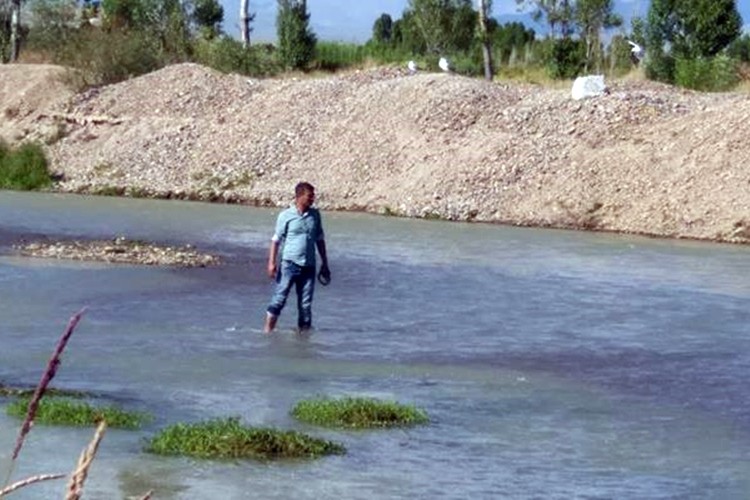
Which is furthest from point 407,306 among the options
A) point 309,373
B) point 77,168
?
point 77,168

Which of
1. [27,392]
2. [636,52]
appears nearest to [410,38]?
[636,52]

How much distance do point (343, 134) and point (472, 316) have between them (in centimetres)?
2036

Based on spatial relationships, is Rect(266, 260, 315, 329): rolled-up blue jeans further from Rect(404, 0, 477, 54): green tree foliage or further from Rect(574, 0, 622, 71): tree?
Rect(404, 0, 477, 54): green tree foliage

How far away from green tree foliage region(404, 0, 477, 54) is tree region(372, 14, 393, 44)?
2408cm

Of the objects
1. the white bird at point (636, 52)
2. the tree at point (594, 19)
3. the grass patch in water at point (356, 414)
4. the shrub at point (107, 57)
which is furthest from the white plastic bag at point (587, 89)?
the grass patch in water at point (356, 414)

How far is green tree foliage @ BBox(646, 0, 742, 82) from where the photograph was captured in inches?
2053

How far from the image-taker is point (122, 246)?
25531 millimetres

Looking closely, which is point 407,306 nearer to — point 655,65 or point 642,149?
point 642,149

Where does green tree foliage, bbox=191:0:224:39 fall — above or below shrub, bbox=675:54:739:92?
above

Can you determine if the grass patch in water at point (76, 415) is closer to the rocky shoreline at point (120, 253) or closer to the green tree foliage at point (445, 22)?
the rocky shoreline at point (120, 253)

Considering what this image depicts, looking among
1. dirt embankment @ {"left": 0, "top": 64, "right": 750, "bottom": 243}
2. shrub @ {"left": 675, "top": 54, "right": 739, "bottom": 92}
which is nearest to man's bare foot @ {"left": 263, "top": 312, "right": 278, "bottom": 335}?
dirt embankment @ {"left": 0, "top": 64, "right": 750, "bottom": 243}

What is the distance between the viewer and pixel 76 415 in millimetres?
11766

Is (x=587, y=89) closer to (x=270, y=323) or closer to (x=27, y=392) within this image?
(x=270, y=323)

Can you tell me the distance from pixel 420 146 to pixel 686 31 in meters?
18.3
